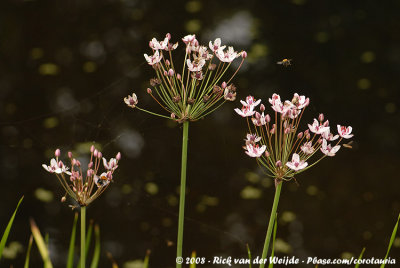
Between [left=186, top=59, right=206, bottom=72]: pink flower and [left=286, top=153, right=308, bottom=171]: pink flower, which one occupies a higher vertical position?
[left=186, top=59, right=206, bottom=72]: pink flower

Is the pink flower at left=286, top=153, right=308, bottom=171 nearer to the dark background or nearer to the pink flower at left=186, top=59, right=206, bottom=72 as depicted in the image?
the pink flower at left=186, top=59, right=206, bottom=72

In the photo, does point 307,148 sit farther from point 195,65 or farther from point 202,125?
point 202,125

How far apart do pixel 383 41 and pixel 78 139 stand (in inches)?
32.1

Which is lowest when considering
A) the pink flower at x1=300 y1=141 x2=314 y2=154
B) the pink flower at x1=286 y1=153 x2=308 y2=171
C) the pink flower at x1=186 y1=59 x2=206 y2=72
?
the pink flower at x1=286 y1=153 x2=308 y2=171

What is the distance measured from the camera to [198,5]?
3.84 feet

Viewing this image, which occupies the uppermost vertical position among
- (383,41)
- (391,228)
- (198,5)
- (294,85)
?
(198,5)

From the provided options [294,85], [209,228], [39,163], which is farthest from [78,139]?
[294,85]

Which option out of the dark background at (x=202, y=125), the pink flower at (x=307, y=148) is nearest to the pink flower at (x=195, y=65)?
the pink flower at (x=307, y=148)

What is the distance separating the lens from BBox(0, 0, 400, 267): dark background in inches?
44.3

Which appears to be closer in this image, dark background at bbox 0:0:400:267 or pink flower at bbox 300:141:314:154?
pink flower at bbox 300:141:314:154

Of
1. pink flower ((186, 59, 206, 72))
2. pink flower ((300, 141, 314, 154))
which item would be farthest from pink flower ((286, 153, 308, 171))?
pink flower ((186, 59, 206, 72))

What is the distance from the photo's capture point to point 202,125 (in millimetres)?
1150

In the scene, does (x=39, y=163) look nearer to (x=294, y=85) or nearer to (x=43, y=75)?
(x=43, y=75)

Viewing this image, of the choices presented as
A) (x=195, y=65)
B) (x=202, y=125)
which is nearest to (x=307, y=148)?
(x=195, y=65)
